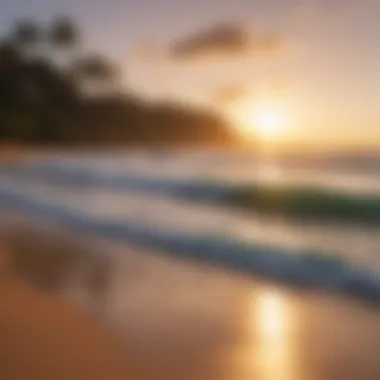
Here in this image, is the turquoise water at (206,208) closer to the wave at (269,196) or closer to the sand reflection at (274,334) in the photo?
the wave at (269,196)

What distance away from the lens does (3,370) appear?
151 centimetres

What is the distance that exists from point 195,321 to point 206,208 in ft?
10.0

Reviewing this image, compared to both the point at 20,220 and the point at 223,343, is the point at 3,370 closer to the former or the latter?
the point at 223,343

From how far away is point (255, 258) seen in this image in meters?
2.90

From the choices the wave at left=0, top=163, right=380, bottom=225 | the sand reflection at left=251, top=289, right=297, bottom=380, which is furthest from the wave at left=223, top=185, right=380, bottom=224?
the sand reflection at left=251, top=289, right=297, bottom=380

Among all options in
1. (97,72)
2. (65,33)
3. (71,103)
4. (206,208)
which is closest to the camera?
(206,208)

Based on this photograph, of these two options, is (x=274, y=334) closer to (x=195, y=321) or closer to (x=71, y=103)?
(x=195, y=321)

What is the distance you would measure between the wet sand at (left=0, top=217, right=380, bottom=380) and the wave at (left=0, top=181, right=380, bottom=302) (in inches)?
4.7

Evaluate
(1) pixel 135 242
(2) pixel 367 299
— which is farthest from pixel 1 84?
(2) pixel 367 299

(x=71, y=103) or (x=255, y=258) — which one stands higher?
(x=71, y=103)

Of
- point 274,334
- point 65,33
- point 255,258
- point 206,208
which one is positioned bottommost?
point 274,334

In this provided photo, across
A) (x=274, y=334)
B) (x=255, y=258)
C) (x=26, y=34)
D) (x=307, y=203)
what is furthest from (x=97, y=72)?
(x=274, y=334)

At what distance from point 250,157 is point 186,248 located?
2.53 meters

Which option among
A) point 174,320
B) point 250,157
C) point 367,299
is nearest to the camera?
point 174,320
